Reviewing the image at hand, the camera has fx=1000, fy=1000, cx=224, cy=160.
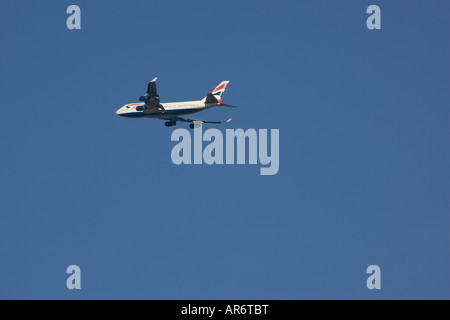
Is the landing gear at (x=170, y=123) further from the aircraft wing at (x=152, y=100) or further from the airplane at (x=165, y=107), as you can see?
the aircraft wing at (x=152, y=100)

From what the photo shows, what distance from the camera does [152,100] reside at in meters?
130

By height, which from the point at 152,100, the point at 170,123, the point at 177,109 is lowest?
the point at 170,123

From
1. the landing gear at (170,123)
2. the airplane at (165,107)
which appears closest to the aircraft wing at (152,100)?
the airplane at (165,107)

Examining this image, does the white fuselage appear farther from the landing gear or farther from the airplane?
the landing gear

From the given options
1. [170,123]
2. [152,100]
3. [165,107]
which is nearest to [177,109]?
[165,107]

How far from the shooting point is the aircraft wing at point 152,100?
5064 inches

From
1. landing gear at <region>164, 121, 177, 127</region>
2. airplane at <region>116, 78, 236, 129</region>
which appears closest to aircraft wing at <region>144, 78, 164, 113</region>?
airplane at <region>116, 78, 236, 129</region>

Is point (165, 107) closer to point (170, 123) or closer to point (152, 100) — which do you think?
point (152, 100)

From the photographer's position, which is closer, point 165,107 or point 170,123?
point 165,107

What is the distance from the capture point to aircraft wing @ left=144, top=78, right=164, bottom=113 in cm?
12862
